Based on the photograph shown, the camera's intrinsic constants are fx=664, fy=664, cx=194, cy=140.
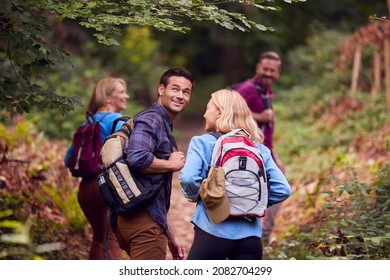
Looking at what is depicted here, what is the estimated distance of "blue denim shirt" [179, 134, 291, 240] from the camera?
14.5 feet

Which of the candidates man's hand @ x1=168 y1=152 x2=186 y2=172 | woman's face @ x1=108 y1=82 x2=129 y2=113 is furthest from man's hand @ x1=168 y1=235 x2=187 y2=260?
woman's face @ x1=108 y1=82 x2=129 y2=113

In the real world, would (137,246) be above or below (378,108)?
below

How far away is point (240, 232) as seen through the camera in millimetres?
4414

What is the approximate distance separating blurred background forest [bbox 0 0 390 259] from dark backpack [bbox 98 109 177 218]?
595mm

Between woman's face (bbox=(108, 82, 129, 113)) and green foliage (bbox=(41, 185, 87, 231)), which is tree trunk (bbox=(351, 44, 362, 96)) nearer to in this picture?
green foliage (bbox=(41, 185, 87, 231))

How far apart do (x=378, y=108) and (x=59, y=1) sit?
9.97 metres

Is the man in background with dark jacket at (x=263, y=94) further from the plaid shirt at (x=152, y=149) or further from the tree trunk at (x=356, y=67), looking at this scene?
the tree trunk at (x=356, y=67)

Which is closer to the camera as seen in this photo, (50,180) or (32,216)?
(32,216)

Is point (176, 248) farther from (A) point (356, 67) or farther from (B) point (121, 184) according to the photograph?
(A) point (356, 67)

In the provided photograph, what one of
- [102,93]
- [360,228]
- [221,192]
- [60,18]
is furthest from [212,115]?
[102,93]

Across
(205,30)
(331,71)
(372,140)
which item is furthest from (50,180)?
(205,30)

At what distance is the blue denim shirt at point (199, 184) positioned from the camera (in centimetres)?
441
